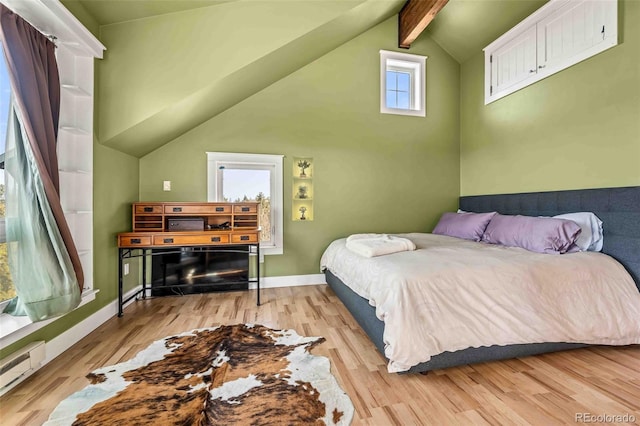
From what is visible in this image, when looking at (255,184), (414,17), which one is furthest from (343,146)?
(414,17)

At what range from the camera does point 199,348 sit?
2.04 m

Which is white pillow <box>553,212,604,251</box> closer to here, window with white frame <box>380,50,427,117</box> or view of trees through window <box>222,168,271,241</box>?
window with white frame <box>380,50,427,117</box>

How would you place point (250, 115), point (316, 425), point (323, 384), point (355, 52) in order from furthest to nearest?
point (355, 52)
point (250, 115)
point (323, 384)
point (316, 425)

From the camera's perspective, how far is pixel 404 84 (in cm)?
412

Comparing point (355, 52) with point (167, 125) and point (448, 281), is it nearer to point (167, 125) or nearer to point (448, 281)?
point (167, 125)

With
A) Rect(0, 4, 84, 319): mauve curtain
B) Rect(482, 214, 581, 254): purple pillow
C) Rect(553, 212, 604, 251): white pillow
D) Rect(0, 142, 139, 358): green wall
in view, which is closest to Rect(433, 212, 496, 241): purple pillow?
Rect(482, 214, 581, 254): purple pillow

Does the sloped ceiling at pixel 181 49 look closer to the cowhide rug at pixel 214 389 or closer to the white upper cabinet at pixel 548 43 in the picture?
the white upper cabinet at pixel 548 43

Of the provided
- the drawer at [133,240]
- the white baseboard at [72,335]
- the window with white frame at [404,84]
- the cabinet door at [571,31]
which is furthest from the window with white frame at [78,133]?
the cabinet door at [571,31]

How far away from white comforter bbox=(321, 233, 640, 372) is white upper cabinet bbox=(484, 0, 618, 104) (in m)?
1.97

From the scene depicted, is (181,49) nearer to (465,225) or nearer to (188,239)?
(188,239)

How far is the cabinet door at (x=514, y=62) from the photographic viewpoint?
3.09m

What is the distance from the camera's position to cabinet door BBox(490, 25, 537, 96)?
3088mm

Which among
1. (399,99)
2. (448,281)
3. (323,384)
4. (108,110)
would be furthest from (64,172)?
(399,99)

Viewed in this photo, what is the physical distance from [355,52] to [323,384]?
13.0 feet
